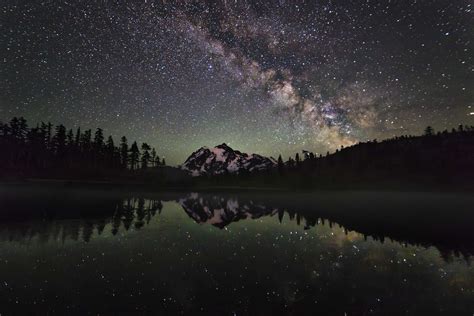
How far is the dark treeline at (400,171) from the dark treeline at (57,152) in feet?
185

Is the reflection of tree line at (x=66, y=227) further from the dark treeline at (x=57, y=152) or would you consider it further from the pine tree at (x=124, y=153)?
the pine tree at (x=124, y=153)

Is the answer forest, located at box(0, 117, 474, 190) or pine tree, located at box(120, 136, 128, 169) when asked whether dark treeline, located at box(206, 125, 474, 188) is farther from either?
pine tree, located at box(120, 136, 128, 169)

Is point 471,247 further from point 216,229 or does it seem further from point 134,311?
point 134,311

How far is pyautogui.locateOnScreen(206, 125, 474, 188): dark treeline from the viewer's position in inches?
6038

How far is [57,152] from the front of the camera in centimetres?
12394

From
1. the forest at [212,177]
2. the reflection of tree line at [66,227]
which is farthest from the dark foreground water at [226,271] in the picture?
the forest at [212,177]

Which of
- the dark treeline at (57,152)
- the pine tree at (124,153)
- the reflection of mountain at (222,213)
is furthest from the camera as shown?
the pine tree at (124,153)

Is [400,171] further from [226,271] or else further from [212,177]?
[226,271]

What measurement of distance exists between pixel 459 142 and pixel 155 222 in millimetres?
215563

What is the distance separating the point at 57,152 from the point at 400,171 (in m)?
184

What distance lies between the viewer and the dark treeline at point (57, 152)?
105 m

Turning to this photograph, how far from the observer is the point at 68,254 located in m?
17.8

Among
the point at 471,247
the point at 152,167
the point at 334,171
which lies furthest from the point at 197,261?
the point at 334,171

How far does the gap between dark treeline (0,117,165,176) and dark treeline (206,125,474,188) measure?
185 ft
